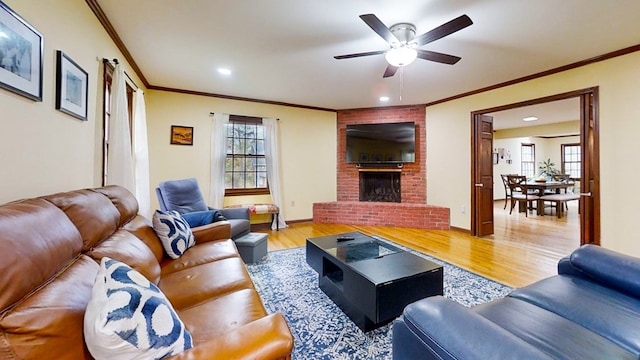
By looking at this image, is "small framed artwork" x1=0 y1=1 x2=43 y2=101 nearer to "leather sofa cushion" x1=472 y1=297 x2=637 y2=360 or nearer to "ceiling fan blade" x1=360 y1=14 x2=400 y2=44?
"ceiling fan blade" x1=360 y1=14 x2=400 y2=44

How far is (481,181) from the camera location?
412 cm

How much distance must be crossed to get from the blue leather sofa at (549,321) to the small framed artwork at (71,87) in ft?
7.50

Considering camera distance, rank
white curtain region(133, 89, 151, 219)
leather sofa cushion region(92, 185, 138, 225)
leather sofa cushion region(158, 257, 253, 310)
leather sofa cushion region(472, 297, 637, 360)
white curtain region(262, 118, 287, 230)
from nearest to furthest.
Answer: leather sofa cushion region(472, 297, 637, 360), leather sofa cushion region(158, 257, 253, 310), leather sofa cushion region(92, 185, 138, 225), white curtain region(133, 89, 151, 219), white curtain region(262, 118, 287, 230)

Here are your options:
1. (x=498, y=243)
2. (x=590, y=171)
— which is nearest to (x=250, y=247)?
(x=498, y=243)

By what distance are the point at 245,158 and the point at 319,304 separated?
10.6 feet

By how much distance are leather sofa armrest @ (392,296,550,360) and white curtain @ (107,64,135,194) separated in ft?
8.58

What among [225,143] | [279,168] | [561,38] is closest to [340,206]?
[279,168]

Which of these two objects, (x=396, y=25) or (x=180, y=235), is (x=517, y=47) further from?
(x=180, y=235)

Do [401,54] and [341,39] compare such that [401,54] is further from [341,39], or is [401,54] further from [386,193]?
[386,193]

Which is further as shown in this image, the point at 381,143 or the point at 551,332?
the point at 381,143

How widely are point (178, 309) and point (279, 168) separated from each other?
3571 mm

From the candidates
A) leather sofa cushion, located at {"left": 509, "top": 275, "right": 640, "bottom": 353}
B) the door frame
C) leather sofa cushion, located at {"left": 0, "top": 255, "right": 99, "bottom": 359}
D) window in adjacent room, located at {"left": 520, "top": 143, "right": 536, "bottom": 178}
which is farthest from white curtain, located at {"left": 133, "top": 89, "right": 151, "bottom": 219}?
A: window in adjacent room, located at {"left": 520, "top": 143, "right": 536, "bottom": 178}

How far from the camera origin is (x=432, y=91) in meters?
4.06

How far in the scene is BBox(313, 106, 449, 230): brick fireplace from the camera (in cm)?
465
